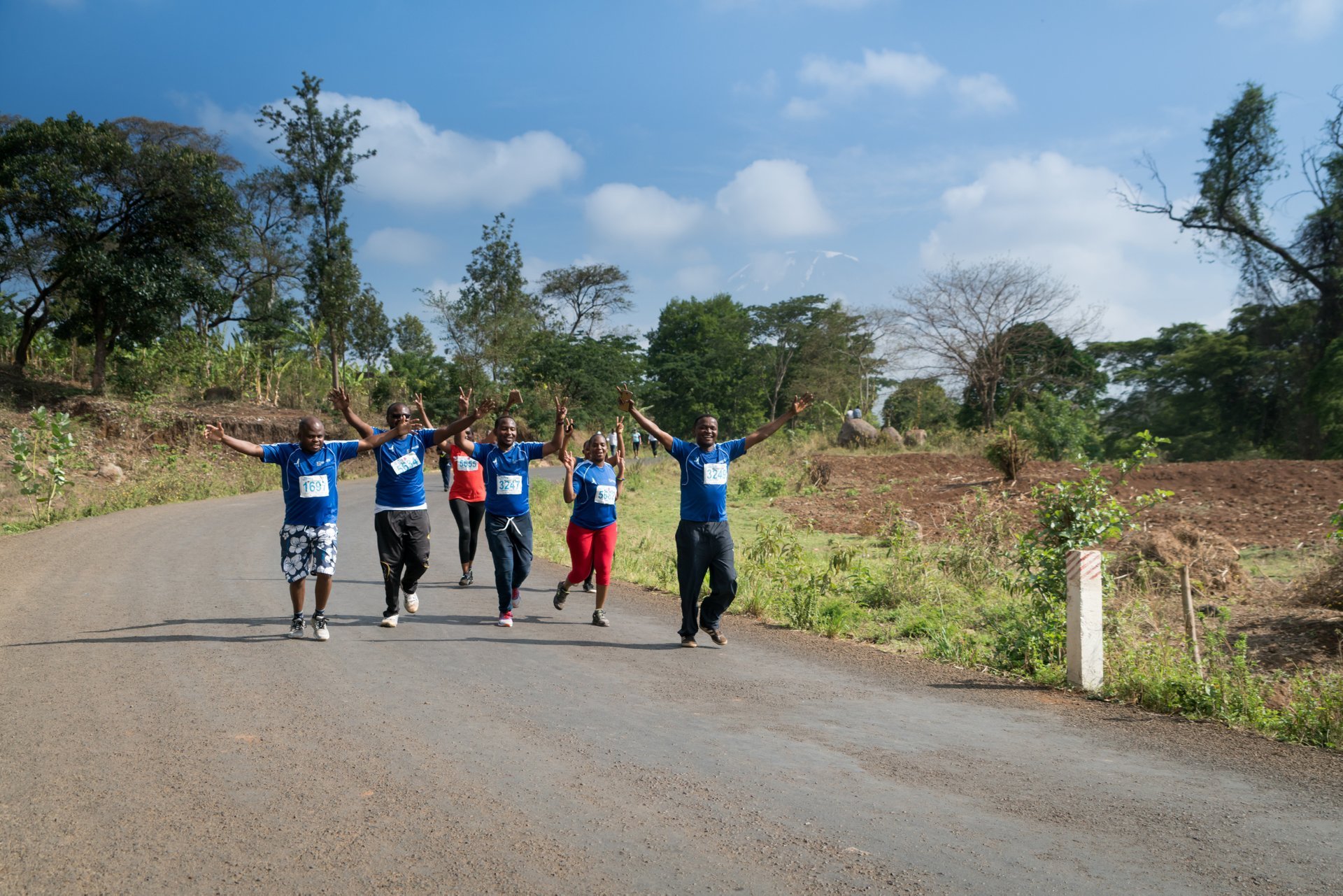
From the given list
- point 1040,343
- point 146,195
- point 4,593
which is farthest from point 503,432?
point 1040,343

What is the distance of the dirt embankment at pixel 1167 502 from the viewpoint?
49.6 feet

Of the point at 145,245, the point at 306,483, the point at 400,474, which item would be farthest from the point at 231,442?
the point at 145,245

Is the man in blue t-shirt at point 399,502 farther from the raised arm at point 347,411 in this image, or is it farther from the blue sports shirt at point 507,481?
the blue sports shirt at point 507,481

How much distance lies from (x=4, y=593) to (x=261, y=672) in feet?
17.6

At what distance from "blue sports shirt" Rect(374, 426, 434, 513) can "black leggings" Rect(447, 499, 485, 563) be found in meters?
2.66

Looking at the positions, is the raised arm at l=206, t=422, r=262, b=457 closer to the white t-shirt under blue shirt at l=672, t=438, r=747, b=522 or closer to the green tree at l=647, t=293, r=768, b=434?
the white t-shirt under blue shirt at l=672, t=438, r=747, b=522

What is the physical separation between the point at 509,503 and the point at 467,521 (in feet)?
8.46

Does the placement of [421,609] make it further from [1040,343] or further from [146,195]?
[1040,343]

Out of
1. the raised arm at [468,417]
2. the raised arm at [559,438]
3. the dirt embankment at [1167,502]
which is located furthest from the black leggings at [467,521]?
the dirt embankment at [1167,502]

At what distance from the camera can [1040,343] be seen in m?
40.2

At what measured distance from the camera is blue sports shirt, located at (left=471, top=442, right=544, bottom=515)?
9.19 meters

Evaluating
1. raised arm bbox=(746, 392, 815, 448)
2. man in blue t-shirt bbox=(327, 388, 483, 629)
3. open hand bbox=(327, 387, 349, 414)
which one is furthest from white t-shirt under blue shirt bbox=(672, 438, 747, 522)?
open hand bbox=(327, 387, 349, 414)

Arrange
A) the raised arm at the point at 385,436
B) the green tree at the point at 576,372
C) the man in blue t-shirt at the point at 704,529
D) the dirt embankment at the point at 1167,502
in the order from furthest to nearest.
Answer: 1. the green tree at the point at 576,372
2. the dirt embankment at the point at 1167,502
3. the raised arm at the point at 385,436
4. the man in blue t-shirt at the point at 704,529

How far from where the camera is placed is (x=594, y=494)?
29.6 feet
